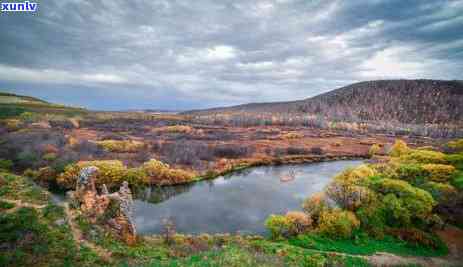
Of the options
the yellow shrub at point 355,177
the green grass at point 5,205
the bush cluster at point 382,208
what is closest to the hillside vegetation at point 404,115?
the yellow shrub at point 355,177

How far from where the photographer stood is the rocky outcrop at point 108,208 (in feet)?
59.5

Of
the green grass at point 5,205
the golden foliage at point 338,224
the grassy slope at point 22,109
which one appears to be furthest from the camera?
the grassy slope at point 22,109

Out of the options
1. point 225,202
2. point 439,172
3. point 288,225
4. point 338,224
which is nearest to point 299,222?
point 288,225

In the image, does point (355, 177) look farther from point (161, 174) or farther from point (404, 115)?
point (404, 115)

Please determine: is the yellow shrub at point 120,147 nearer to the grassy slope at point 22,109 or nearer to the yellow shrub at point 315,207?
the yellow shrub at point 315,207

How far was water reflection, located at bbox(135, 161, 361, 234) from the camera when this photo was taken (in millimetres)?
27719

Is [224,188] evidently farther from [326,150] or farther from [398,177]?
[326,150]

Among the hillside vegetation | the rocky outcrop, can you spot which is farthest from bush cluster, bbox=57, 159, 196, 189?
the hillside vegetation

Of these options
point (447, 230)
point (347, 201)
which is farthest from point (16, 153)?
point (447, 230)

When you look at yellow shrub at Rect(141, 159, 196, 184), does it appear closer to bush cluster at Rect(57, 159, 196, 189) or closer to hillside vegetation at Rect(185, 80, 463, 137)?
bush cluster at Rect(57, 159, 196, 189)

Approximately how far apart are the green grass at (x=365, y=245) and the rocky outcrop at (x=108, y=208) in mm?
13128

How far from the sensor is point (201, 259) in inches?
511

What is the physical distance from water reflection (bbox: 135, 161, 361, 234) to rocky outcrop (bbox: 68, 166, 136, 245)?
21.1 feet

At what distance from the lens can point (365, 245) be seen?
832 inches
